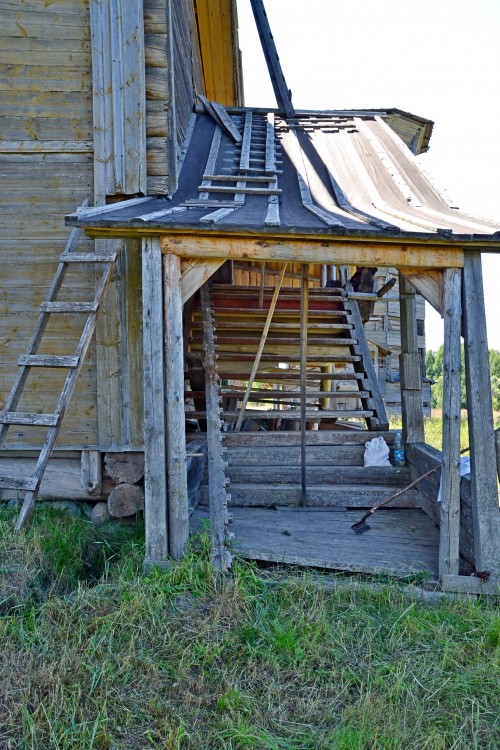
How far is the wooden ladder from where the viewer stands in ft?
15.1

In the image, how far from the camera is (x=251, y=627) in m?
3.53

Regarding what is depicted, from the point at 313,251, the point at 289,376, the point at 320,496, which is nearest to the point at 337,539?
the point at 320,496

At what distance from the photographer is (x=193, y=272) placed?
4.37 metres

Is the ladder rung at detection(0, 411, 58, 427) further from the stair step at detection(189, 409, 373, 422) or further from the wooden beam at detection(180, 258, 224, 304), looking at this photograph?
the stair step at detection(189, 409, 373, 422)

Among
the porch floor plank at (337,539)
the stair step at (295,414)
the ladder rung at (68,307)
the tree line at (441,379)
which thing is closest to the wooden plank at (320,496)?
the porch floor plank at (337,539)

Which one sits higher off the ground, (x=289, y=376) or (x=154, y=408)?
(x=289, y=376)

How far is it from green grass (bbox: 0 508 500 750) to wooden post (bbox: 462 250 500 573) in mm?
409

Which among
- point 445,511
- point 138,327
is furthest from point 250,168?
point 445,511

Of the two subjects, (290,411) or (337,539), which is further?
(290,411)

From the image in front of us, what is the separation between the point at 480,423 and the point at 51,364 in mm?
3515

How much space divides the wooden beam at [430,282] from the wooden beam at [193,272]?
1.54 metres

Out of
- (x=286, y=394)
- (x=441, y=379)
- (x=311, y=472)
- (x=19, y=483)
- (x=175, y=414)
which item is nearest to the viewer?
(x=175, y=414)

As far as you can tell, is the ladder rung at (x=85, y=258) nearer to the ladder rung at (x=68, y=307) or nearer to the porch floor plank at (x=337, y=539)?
the ladder rung at (x=68, y=307)

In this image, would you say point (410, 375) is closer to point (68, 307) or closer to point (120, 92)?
point (68, 307)
